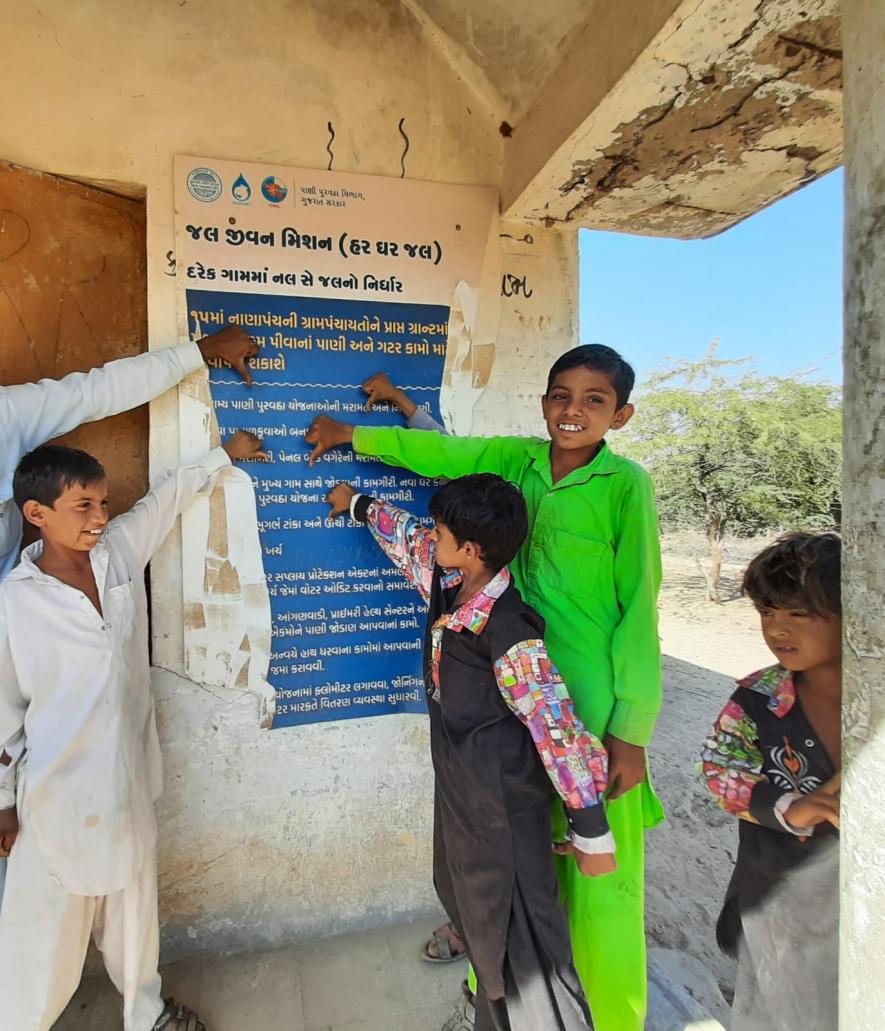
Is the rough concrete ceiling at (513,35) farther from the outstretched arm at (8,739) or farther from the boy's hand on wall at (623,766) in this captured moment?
the outstretched arm at (8,739)

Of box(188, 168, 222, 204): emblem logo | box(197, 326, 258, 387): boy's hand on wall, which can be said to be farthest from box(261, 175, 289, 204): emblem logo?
box(197, 326, 258, 387): boy's hand on wall

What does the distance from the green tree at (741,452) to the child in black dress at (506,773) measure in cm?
1277

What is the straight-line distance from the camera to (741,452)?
13422 mm

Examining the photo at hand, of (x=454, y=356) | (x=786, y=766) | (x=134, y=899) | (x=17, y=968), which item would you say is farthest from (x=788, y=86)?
(x=17, y=968)

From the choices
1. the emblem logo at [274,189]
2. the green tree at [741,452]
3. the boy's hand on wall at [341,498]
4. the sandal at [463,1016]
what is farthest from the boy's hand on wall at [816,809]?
the green tree at [741,452]

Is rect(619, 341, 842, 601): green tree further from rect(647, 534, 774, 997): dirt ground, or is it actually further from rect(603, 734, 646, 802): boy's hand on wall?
rect(603, 734, 646, 802): boy's hand on wall

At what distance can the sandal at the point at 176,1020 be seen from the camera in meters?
1.90

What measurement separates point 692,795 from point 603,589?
313 cm

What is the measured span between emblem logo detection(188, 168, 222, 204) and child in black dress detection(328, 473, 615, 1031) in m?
1.36

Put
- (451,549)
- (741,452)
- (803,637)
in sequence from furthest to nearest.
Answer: (741,452)
(451,549)
(803,637)

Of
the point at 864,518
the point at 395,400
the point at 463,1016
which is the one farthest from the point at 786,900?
the point at 395,400

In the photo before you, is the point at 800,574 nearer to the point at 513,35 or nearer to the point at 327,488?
the point at 327,488

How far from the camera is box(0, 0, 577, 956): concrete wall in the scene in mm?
2053

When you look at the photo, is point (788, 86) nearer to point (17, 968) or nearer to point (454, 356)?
point (454, 356)
